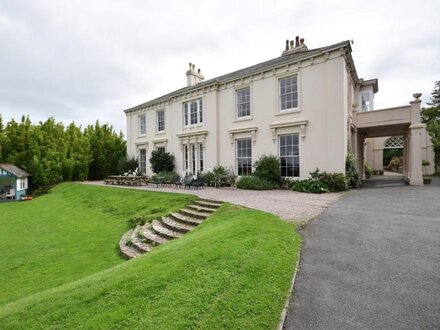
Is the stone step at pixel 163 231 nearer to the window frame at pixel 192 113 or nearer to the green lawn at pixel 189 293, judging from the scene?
the green lawn at pixel 189 293

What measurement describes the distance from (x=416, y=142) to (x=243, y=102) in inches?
385

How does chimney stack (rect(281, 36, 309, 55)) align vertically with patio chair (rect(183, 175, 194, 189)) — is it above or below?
above

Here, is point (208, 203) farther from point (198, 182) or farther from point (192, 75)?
point (192, 75)

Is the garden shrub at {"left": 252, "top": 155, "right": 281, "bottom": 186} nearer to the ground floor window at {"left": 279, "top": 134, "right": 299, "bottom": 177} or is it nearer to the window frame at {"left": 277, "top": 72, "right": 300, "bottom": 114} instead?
the ground floor window at {"left": 279, "top": 134, "right": 299, "bottom": 177}

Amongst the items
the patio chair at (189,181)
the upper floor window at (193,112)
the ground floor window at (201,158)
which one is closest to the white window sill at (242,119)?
the upper floor window at (193,112)

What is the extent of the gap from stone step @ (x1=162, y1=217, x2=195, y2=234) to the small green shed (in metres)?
16.6

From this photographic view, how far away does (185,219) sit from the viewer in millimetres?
8258

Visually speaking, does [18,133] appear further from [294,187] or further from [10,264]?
[294,187]

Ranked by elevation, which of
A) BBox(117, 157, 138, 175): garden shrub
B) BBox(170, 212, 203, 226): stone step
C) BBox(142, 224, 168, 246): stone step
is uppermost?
BBox(117, 157, 138, 175): garden shrub

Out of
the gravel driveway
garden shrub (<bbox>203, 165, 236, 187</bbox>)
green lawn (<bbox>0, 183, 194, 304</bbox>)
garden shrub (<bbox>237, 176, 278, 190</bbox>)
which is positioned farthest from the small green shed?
the gravel driveway

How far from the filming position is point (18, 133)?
70.2 feet

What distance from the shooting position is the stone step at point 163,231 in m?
7.20

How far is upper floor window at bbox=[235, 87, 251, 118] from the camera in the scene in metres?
15.8

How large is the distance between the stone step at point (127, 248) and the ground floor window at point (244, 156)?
357 inches
